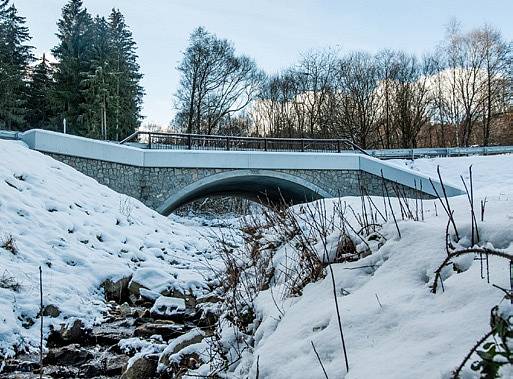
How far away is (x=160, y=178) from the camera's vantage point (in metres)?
15.0

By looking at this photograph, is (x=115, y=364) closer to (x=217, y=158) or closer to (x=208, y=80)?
(x=217, y=158)

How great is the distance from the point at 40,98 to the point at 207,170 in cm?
2268

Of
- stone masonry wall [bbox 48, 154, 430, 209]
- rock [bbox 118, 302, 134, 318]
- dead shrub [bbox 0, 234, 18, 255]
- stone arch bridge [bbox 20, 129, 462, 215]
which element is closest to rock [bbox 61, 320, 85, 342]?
rock [bbox 118, 302, 134, 318]

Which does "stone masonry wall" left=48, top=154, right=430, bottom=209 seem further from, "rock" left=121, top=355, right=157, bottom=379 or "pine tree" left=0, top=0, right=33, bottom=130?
"pine tree" left=0, top=0, right=33, bottom=130

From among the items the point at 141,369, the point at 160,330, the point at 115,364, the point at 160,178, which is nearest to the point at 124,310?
the point at 160,330

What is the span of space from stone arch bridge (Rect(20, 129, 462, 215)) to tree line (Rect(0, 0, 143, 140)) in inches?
575

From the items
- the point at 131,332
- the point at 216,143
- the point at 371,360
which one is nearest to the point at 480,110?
the point at 216,143

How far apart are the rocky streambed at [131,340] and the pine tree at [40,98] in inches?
1115

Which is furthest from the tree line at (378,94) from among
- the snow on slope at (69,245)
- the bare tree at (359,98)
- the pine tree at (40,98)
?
the snow on slope at (69,245)

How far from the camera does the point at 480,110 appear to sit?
27.6m

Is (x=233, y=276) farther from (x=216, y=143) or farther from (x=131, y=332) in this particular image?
(x=216, y=143)

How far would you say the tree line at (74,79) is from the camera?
95.5 ft

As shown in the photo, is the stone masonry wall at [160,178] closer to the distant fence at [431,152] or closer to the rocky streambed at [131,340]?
the distant fence at [431,152]

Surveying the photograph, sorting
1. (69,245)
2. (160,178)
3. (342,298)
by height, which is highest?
(160,178)
